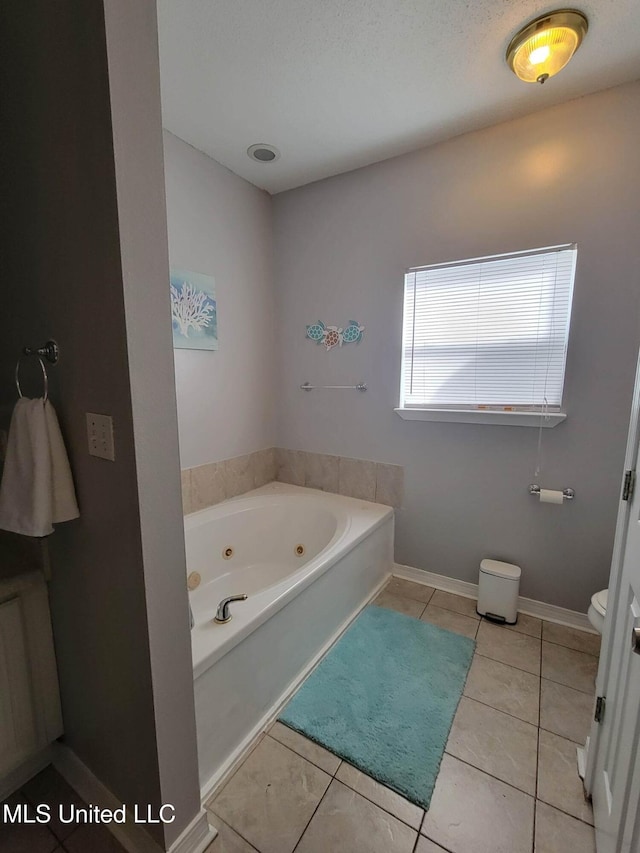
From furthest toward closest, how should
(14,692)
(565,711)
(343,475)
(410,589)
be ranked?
(343,475)
(410,589)
(565,711)
(14,692)

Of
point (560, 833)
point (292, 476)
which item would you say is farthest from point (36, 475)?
point (292, 476)

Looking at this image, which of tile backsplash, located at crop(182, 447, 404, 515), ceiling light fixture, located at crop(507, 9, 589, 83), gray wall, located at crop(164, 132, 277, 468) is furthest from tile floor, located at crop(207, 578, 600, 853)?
ceiling light fixture, located at crop(507, 9, 589, 83)

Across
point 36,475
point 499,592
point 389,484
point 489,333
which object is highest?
point 489,333

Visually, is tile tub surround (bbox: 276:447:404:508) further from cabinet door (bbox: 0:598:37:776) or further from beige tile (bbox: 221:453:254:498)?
cabinet door (bbox: 0:598:37:776)

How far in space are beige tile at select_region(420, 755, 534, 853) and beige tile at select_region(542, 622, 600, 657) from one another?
901 mm

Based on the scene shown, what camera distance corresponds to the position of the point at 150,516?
33.3 inches

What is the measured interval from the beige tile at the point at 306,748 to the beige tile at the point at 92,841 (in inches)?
20.8

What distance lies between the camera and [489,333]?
2021 mm

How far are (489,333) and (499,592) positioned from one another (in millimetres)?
1420

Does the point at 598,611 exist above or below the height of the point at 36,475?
below

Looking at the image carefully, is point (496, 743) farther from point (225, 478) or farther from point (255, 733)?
point (225, 478)

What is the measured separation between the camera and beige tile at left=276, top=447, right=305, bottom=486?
9.16ft

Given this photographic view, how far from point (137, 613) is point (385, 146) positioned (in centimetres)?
248

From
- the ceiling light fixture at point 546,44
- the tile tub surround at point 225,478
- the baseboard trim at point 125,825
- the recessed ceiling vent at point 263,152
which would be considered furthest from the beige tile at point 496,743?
the recessed ceiling vent at point 263,152
